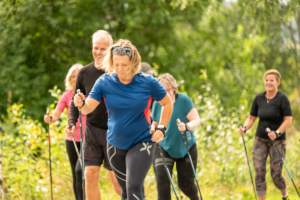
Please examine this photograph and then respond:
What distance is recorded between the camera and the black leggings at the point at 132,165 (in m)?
3.09

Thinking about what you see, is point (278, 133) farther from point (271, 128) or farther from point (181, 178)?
point (181, 178)

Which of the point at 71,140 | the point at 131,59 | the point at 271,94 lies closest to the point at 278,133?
the point at 271,94

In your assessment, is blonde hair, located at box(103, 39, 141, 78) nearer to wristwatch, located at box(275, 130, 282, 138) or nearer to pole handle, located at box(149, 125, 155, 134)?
pole handle, located at box(149, 125, 155, 134)

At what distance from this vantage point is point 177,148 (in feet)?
14.8

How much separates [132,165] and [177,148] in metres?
1.47

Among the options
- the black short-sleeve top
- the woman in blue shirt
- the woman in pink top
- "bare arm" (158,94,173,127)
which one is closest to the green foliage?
the woman in pink top

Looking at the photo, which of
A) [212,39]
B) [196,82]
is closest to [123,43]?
[196,82]

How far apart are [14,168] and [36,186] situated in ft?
3.08

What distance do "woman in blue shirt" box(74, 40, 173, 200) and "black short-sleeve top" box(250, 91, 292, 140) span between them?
2.38 metres

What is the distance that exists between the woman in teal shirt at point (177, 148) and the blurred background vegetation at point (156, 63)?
6.87ft

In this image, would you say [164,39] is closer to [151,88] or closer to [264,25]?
[264,25]

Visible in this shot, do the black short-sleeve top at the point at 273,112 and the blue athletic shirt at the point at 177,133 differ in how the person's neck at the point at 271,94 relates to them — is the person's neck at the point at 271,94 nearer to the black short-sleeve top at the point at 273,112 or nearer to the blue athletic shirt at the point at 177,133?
the black short-sleeve top at the point at 273,112

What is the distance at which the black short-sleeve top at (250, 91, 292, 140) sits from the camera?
5.02 metres

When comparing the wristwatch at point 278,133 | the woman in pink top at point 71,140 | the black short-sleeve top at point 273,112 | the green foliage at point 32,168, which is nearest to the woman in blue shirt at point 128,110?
the woman in pink top at point 71,140
